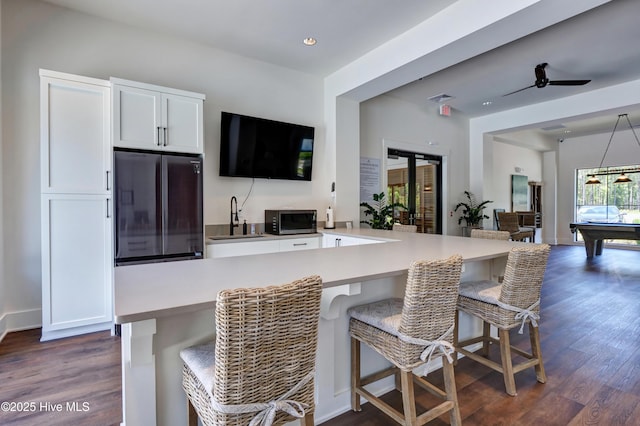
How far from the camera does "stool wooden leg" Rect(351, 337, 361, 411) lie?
1.79 meters

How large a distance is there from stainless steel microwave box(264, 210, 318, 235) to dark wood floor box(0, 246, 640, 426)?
1.88 m

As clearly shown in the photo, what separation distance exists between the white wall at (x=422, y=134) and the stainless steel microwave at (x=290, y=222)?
5.71 feet

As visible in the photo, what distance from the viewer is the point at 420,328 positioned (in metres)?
1.47

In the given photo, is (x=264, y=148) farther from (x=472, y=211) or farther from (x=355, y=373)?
(x=472, y=211)

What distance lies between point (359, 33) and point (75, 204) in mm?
3214

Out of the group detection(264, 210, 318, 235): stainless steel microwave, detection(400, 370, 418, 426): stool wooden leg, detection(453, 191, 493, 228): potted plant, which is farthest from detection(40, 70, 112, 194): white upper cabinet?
detection(453, 191, 493, 228): potted plant

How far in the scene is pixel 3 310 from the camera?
2912 millimetres

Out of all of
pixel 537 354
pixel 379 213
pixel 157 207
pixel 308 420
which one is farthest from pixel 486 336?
pixel 157 207

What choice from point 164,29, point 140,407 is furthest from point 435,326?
point 164,29

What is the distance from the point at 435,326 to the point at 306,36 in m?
3.19

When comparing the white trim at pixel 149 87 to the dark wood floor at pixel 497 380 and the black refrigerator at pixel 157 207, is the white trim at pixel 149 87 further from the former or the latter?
the dark wood floor at pixel 497 380

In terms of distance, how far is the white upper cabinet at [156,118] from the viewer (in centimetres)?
285

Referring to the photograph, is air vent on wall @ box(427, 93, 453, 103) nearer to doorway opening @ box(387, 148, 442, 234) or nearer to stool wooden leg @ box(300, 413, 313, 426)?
doorway opening @ box(387, 148, 442, 234)

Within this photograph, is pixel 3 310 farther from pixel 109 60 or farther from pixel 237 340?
pixel 237 340
